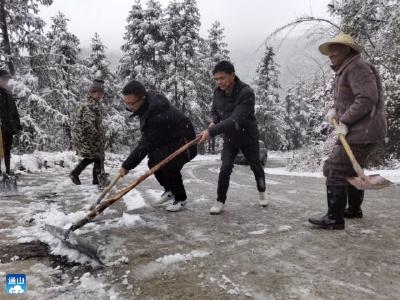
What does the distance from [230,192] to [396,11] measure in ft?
23.8

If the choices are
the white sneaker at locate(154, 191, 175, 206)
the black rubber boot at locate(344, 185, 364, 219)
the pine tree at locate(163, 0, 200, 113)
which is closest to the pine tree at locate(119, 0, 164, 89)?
the pine tree at locate(163, 0, 200, 113)

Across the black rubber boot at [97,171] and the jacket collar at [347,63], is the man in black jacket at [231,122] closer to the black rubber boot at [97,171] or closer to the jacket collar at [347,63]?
the jacket collar at [347,63]

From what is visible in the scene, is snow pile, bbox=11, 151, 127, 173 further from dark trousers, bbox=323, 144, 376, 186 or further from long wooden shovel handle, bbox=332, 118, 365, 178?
long wooden shovel handle, bbox=332, 118, 365, 178

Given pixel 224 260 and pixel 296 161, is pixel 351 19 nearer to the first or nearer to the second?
pixel 296 161

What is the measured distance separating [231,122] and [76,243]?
250 centimetres

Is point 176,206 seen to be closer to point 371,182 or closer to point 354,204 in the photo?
point 354,204

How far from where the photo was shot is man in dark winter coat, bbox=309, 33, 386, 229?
14.2 feet

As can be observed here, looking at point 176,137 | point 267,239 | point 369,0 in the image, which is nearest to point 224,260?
point 267,239

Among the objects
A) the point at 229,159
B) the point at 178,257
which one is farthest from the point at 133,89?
the point at 178,257

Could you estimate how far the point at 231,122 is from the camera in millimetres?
5398

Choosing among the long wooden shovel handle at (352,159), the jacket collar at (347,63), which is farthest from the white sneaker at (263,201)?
the jacket collar at (347,63)

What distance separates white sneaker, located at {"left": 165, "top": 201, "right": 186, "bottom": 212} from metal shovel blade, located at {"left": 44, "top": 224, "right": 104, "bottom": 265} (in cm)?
184

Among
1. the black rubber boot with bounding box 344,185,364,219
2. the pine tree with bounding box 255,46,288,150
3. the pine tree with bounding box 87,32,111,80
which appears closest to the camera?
the black rubber boot with bounding box 344,185,364,219

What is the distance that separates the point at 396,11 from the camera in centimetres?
1101
